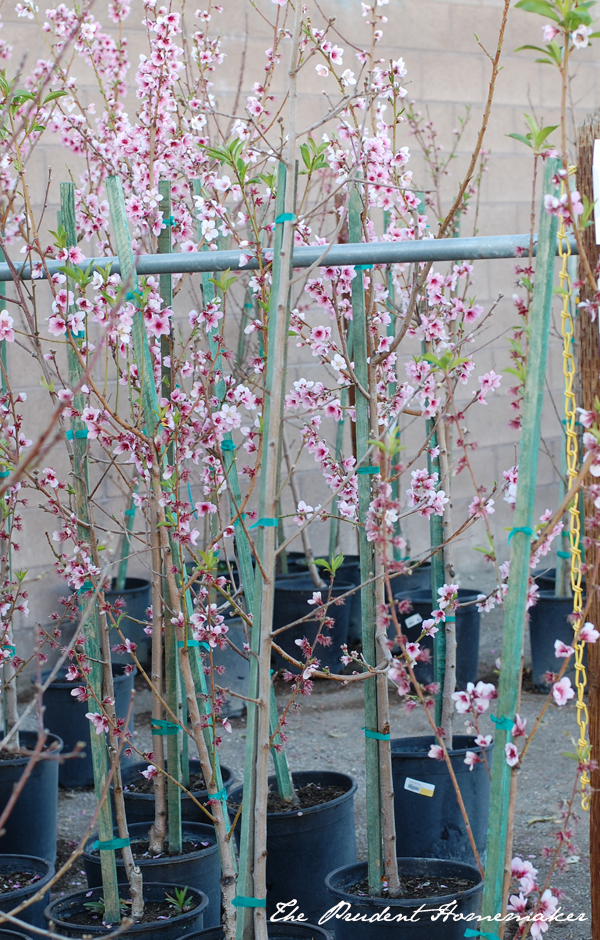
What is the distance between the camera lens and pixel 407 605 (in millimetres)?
1299

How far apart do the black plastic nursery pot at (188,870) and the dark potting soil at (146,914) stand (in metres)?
0.06

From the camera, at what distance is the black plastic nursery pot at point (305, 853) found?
2.12m

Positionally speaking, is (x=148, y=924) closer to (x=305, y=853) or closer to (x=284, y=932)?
(x=284, y=932)

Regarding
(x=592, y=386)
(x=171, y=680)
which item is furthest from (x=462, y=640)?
(x=592, y=386)

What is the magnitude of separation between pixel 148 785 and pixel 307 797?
41 centimetres

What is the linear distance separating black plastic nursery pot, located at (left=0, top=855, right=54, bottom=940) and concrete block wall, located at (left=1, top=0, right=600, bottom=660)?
2.08m

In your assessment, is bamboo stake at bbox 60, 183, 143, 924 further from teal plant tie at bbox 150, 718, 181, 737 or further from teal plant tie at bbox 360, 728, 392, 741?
teal plant tie at bbox 360, 728, 392, 741

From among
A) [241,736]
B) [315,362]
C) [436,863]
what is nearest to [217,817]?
[436,863]

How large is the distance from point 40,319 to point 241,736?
1.82 m

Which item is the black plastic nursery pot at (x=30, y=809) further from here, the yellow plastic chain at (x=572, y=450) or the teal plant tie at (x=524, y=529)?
the teal plant tie at (x=524, y=529)

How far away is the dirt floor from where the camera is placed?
254 centimetres

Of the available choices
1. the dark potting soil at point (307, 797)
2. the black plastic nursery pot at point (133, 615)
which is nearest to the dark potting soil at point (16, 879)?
Answer: the dark potting soil at point (307, 797)

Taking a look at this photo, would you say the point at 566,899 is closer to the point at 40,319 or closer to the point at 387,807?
the point at 387,807

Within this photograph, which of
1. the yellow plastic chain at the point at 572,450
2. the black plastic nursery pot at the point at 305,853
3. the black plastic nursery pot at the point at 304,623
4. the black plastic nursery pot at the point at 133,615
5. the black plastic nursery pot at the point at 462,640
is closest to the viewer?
the yellow plastic chain at the point at 572,450
